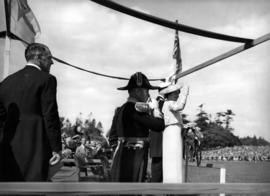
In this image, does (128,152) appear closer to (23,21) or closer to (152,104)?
(152,104)

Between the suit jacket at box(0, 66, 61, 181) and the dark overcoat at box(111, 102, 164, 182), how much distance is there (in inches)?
42.8

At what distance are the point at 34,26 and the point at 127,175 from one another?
209 centimetres

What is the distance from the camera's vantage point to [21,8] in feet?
14.9

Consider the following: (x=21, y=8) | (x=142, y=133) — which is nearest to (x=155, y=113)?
(x=142, y=133)

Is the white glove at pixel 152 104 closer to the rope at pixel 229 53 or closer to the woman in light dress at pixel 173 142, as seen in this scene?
the woman in light dress at pixel 173 142

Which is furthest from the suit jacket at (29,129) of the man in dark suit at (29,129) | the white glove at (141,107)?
the white glove at (141,107)

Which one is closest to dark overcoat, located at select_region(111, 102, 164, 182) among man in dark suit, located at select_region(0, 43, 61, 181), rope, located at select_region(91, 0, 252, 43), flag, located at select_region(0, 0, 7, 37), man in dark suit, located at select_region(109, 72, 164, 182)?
man in dark suit, located at select_region(109, 72, 164, 182)

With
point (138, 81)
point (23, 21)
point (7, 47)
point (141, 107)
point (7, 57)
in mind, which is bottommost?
point (141, 107)

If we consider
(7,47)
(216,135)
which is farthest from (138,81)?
(216,135)

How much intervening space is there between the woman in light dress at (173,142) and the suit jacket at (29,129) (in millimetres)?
1630

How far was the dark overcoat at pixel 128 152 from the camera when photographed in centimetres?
366

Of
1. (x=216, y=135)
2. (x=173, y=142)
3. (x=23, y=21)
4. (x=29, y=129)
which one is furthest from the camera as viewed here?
(x=216, y=135)

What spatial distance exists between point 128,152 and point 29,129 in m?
1.27

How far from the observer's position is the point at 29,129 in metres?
2.58
